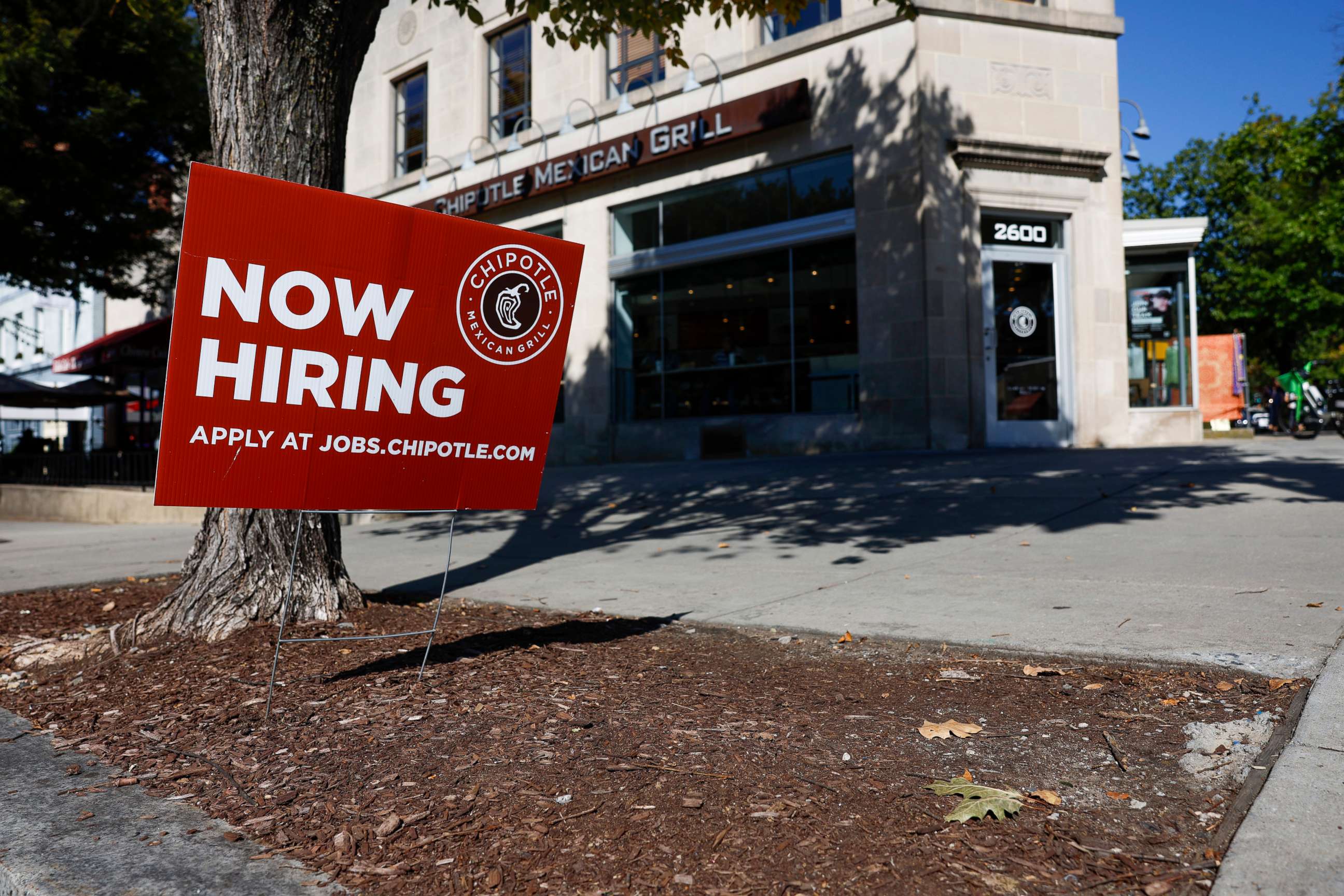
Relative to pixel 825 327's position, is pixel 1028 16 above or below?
above

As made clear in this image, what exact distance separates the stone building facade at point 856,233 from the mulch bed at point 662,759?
11697 mm

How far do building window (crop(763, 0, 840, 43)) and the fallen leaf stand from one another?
1551 cm

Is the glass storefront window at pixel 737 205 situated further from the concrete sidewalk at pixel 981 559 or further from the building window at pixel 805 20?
the concrete sidewalk at pixel 981 559

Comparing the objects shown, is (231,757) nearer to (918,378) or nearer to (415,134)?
(918,378)

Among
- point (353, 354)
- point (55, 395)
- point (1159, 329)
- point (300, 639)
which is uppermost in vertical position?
point (1159, 329)

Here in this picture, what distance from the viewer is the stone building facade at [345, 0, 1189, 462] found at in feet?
49.4

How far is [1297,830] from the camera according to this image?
2.12 metres

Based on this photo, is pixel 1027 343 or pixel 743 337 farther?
pixel 743 337

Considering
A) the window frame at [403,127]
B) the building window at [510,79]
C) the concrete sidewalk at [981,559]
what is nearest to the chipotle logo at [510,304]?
the concrete sidewalk at [981,559]

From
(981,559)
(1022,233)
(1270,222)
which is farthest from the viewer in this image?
(1270,222)

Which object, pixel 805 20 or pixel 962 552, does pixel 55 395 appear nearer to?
pixel 805 20

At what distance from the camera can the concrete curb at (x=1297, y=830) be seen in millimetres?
1910

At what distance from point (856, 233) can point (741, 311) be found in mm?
2787

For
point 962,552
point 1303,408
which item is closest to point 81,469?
point 962,552
